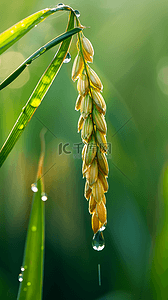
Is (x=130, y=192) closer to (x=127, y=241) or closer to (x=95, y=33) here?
(x=127, y=241)

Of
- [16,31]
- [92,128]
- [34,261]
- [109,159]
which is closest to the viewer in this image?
[16,31]

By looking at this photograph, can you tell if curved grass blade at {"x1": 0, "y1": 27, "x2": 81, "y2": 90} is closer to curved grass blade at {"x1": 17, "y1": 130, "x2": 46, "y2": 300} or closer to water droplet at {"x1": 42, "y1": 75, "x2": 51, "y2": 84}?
water droplet at {"x1": 42, "y1": 75, "x2": 51, "y2": 84}

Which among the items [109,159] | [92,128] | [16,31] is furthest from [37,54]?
[109,159]

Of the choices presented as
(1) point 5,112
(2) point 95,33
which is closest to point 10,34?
(1) point 5,112

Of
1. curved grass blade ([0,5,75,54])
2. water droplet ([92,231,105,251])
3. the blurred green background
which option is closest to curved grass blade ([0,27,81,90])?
curved grass blade ([0,5,75,54])

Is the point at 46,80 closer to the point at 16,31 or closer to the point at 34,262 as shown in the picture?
the point at 16,31

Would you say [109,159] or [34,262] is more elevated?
[109,159]

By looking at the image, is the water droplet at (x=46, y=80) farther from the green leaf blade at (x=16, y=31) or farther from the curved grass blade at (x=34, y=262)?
the curved grass blade at (x=34, y=262)
